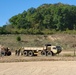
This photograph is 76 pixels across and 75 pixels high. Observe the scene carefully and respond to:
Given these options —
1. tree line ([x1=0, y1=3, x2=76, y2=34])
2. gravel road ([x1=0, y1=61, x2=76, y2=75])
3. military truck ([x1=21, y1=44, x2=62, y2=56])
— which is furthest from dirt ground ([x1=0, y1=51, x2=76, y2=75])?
tree line ([x1=0, y1=3, x2=76, y2=34])

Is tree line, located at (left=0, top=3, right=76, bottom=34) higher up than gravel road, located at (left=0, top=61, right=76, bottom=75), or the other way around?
tree line, located at (left=0, top=3, right=76, bottom=34)

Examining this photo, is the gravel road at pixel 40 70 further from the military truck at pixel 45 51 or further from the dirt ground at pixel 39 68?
the military truck at pixel 45 51

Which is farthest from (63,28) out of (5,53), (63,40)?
(5,53)

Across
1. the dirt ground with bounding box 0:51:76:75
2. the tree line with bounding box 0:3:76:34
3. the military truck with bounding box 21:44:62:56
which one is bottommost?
the dirt ground with bounding box 0:51:76:75

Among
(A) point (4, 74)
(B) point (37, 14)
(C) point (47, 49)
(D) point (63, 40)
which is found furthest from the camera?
(B) point (37, 14)

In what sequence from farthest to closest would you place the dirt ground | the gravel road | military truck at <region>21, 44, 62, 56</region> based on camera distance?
military truck at <region>21, 44, 62, 56</region> → the dirt ground → the gravel road

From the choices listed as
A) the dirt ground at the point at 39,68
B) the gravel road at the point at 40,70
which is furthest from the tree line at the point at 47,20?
the gravel road at the point at 40,70

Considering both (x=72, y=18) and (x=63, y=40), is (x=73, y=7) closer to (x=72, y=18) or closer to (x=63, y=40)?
(x=72, y=18)

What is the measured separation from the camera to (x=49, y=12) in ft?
438

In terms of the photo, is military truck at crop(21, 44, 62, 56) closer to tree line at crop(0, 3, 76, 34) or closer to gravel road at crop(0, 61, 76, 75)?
gravel road at crop(0, 61, 76, 75)

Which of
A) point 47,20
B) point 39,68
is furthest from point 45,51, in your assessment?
point 47,20

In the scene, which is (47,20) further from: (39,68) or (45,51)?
(39,68)

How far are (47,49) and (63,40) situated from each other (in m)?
34.6

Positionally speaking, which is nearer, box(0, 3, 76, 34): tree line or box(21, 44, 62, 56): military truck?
box(21, 44, 62, 56): military truck
